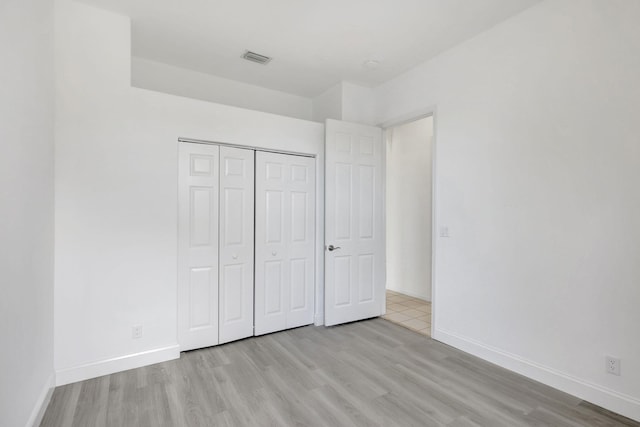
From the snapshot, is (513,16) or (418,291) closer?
(513,16)

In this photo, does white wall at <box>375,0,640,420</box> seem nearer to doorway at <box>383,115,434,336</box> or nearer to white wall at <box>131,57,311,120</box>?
doorway at <box>383,115,434,336</box>

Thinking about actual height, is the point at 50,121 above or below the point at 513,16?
below

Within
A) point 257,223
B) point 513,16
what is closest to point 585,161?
point 513,16

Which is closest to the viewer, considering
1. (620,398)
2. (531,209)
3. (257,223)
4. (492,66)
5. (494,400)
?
(620,398)

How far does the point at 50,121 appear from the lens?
2.23 metres

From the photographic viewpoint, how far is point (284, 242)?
11.3 ft

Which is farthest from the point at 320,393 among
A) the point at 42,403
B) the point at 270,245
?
the point at 42,403

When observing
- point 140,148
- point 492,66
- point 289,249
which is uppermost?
point 492,66

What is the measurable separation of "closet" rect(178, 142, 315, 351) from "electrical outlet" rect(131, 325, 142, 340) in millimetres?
319

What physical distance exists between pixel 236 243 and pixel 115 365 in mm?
1372

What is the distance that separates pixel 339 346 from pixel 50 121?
117 inches

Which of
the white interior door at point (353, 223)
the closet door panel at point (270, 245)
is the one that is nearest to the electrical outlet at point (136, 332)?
the closet door panel at point (270, 245)

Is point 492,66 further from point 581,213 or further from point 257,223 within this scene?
point 257,223

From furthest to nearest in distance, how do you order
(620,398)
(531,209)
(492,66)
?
1. (492,66)
2. (531,209)
3. (620,398)
